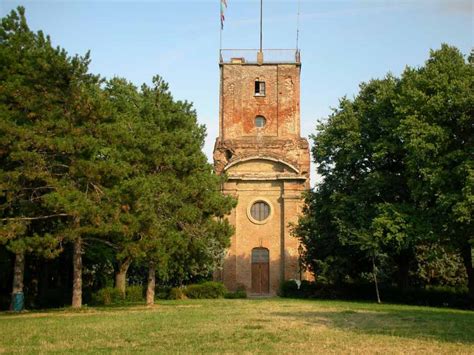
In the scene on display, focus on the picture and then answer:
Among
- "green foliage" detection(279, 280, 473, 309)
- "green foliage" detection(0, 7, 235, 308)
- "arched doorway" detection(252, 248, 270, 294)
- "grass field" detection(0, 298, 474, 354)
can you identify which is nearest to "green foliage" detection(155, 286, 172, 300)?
"green foliage" detection(279, 280, 473, 309)

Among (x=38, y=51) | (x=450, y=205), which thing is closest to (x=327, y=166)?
(x=450, y=205)

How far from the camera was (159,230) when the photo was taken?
26266 mm

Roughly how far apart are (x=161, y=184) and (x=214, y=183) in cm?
407

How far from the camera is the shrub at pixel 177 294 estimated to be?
126 feet

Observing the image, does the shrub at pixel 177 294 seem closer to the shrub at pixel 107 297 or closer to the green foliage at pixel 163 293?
the green foliage at pixel 163 293

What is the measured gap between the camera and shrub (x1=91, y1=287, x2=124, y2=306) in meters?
31.8

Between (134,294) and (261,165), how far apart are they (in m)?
14.2

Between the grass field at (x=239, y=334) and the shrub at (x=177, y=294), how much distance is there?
1701cm

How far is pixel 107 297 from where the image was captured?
32.0 m

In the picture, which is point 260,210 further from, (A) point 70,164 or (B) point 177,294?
(A) point 70,164

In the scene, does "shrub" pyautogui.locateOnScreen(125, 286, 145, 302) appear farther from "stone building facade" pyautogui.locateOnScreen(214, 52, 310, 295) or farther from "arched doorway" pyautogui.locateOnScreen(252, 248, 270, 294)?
"arched doorway" pyautogui.locateOnScreen(252, 248, 270, 294)

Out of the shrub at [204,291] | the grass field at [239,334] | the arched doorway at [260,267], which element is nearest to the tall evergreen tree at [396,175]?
the shrub at [204,291]

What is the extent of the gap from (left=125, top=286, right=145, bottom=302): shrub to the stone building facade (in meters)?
9.13

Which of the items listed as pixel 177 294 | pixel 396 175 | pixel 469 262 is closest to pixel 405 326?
pixel 469 262
